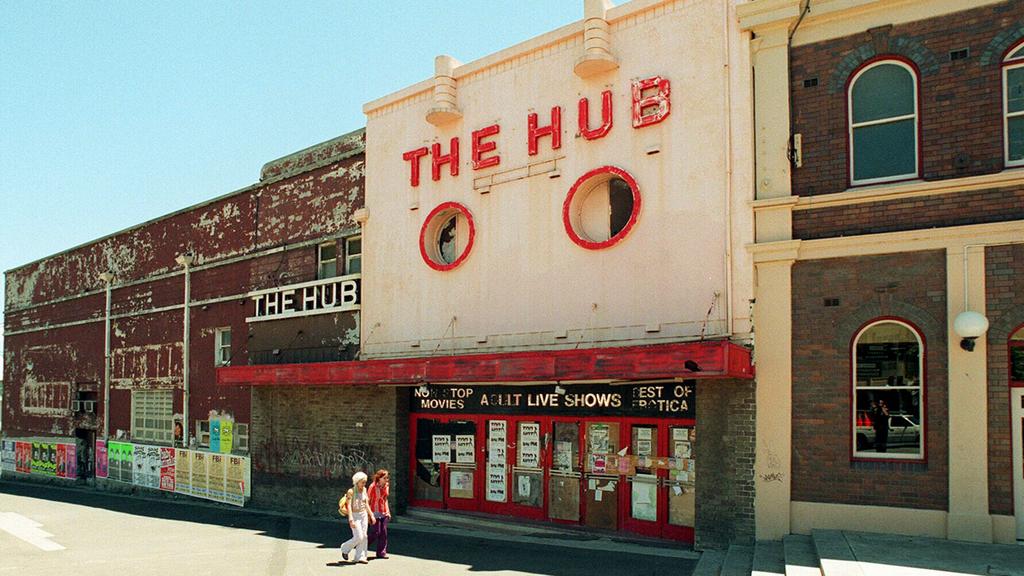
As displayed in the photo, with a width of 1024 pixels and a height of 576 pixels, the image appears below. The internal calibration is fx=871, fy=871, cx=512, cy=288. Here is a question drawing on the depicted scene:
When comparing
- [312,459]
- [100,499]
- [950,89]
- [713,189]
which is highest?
[950,89]

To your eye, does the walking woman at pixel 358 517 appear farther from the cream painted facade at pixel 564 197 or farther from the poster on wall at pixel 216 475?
the poster on wall at pixel 216 475

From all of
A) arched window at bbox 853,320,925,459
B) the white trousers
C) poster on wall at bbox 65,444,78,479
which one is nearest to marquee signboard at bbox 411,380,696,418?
arched window at bbox 853,320,925,459

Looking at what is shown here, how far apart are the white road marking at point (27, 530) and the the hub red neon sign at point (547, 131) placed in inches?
369

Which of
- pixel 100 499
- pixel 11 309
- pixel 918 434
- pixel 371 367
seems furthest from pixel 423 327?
pixel 11 309

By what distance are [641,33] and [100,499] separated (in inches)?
761

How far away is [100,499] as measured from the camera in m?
23.9

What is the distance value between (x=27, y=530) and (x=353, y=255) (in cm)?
856

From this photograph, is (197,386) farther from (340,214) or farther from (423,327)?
(423,327)

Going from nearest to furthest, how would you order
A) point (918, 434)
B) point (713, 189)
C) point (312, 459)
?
1. point (918, 434)
2. point (713, 189)
3. point (312, 459)

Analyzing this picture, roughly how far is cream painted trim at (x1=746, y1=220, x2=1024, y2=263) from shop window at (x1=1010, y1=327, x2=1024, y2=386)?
118 cm

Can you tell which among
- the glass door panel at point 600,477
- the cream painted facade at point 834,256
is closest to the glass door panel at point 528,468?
the glass door panel at point 600,477

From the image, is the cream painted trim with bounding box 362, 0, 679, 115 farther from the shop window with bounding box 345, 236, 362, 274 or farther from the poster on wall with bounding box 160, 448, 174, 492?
the poster on wall with bounding box 160, 448, 174, 492

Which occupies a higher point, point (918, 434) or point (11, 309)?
point (11, 309)

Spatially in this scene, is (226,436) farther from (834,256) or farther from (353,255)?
(834,256)
